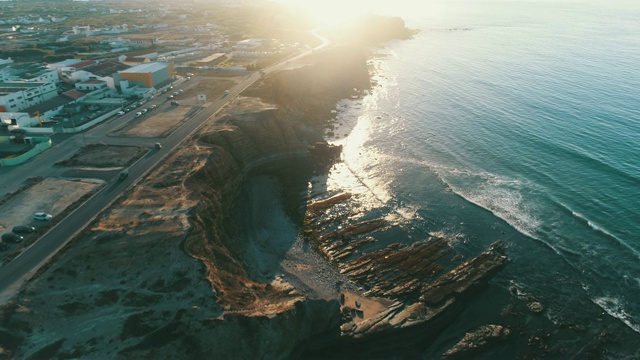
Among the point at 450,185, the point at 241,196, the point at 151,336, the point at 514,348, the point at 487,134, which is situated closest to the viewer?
the point at 151,336

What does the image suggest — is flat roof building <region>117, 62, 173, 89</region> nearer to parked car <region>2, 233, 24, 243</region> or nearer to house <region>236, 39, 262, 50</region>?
house <region>236, 39, 262, 50</region>

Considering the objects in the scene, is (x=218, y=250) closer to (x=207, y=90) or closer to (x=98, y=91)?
(x=207, y=90)

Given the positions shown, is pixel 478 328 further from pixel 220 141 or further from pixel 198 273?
pixel 220 141

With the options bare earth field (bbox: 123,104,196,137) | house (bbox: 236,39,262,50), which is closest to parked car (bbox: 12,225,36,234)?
bare earth field (bbox: 123,104,196,137)

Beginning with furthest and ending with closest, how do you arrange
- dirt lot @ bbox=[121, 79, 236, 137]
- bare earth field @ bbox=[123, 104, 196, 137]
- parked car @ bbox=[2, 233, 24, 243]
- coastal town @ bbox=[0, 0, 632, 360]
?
dirt lot @ bbox=[121, 79, 236, 137] < bare earth field @ bbox=[123, 104, 196, 137] < parked car @ bbox=[2, 233, 24, 243] < coastal town @ bbox=[0, 0, 632, 360]

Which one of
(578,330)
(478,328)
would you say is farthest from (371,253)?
(578,330)
